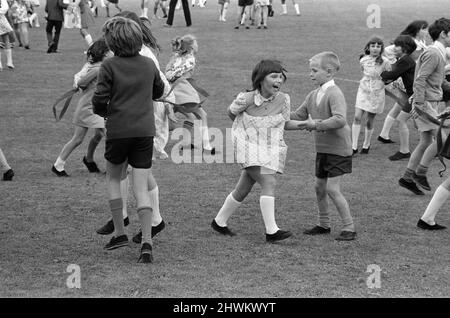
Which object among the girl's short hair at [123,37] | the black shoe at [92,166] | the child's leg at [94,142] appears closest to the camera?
the girl's short hair at [123,37]

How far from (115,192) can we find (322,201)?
196 cm

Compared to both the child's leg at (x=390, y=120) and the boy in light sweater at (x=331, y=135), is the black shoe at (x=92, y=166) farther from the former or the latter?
the child's leg at (x=390, y=120)

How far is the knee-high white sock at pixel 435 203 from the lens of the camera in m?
7.54

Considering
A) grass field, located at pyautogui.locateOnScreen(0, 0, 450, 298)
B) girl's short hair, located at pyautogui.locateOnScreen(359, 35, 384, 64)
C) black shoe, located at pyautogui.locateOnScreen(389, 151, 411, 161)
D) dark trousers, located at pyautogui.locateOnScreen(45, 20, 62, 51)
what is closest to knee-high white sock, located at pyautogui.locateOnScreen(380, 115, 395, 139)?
grass field, located at pyautogui.locateOnScreen(0, 0, 450, 298)

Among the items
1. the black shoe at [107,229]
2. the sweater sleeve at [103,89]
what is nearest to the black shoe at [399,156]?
the black shoe at [107,229]

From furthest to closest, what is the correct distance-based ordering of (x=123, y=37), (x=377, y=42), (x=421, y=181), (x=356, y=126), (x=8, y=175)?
(x=356, y=126), (x=377, y=42), (x=8, y=175), (x=421, y=181), (x=123, y=37)

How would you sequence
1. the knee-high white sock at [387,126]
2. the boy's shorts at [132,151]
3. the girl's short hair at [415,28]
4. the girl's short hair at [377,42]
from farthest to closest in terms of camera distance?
the knee-high white sock at [387,126]
the girl's short hair at [415,28]
the girl's short hair at [377,42]
the boy's shorts at [132,151]

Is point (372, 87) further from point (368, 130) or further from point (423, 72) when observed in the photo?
point (423, 72)

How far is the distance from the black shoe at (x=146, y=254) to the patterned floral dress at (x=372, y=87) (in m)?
5.55

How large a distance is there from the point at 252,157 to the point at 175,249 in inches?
40.2

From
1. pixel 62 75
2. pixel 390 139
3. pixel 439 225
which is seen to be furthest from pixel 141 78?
pixel 62 75

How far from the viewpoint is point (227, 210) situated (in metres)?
7.44

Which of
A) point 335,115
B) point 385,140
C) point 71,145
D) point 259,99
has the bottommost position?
point 385,140

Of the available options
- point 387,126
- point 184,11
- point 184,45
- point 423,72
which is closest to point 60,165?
point 184,45
